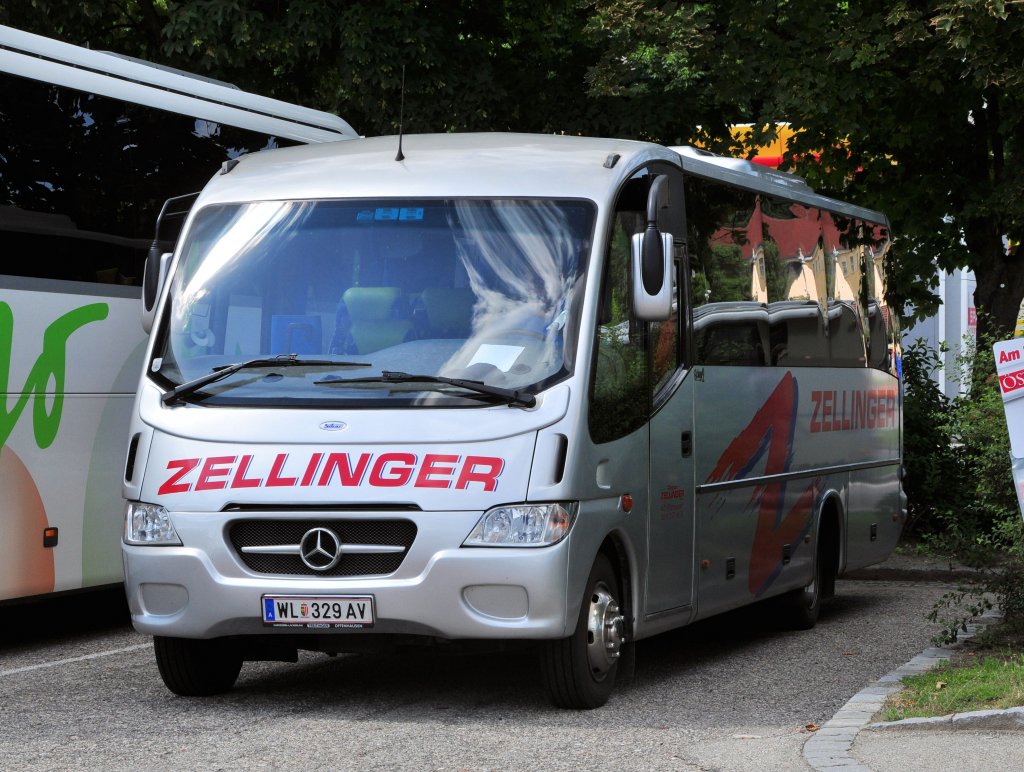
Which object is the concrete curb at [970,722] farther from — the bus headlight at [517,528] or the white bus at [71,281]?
the white bus at [71,281]

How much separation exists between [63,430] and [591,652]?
Result: 14.0 ft

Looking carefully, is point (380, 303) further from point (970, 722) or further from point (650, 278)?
point (970, 722)

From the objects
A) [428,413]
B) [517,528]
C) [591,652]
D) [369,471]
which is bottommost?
[591,652]

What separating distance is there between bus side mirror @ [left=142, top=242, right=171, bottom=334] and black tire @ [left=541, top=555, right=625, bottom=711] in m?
2.88

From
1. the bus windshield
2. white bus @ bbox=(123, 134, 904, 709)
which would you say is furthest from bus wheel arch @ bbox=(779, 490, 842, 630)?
the bus windshield

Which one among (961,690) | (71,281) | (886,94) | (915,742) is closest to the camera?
(915,742)

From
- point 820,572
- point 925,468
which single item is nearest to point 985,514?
point 820,572

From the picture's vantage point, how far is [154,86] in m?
12.5

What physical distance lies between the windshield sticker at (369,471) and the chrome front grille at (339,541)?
18 centimetres

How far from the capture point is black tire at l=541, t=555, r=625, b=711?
8469 mm

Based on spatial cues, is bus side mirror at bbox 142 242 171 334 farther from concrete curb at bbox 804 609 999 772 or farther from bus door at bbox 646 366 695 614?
concrete curb at bbox 804 609 999 772

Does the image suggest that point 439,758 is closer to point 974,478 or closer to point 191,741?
point 191,741

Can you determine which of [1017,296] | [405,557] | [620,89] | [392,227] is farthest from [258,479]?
[1017,296]

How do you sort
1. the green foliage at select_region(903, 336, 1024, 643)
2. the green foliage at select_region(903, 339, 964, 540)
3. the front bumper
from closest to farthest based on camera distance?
the front bumper, the green foliage at select_region(903, 336, 1024, 643), the green foliage at select_region(903, 339, 964, 540)
